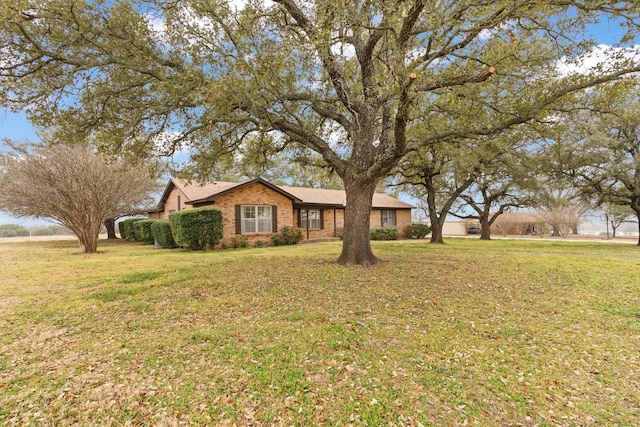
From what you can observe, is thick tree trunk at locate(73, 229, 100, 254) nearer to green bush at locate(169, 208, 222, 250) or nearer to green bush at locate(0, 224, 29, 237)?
green bush at locate(169, 208, 222, 250)

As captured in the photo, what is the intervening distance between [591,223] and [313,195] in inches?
1289

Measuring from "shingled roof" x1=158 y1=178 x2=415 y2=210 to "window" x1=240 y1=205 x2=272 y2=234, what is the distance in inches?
52.2

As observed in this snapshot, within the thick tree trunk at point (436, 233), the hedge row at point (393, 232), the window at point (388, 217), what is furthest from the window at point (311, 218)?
the thick tree trunk at point (436, 233)

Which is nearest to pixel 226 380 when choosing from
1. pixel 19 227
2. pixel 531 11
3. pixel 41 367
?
pixel 41 367

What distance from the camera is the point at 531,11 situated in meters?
5.52

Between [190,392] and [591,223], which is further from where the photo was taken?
[591,223]

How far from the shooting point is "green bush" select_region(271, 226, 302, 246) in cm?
1656

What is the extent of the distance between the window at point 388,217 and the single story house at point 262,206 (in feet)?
0.26

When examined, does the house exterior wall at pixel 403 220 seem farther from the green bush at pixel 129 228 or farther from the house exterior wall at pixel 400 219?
the green bush at pixel 129 228

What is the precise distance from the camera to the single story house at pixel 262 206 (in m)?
15.3

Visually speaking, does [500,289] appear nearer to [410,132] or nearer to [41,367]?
[410,132]

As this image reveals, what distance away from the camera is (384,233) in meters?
21.5

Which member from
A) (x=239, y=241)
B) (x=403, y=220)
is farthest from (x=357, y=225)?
(x=403, y=220)

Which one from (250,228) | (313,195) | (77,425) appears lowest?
(77,425)
